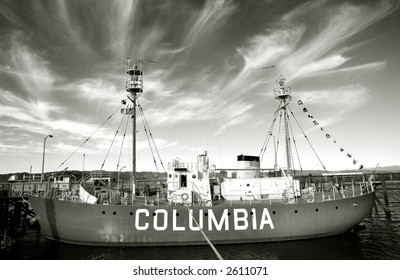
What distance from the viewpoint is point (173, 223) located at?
51.6 feet

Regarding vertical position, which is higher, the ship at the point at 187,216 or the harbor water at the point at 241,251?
the ship at the point at 187,216

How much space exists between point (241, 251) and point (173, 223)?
4595mm

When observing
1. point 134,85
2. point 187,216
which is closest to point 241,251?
point 187,216

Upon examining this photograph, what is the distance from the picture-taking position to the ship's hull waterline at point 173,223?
1555 centimetres

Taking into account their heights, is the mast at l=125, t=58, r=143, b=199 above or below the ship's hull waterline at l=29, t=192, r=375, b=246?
above

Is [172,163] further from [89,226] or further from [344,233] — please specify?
[344,233]

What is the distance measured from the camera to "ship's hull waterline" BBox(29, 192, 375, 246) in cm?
1555

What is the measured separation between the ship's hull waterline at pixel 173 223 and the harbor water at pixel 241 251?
48 cm

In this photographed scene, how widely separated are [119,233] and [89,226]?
6.80 ft

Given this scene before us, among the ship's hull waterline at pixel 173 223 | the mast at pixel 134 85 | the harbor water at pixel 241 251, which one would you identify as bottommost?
the harbor water at pixel 241 251

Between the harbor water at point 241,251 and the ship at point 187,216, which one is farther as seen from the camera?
the ship at point 187,216

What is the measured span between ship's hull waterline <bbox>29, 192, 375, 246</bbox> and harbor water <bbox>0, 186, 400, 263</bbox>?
1.59ft
